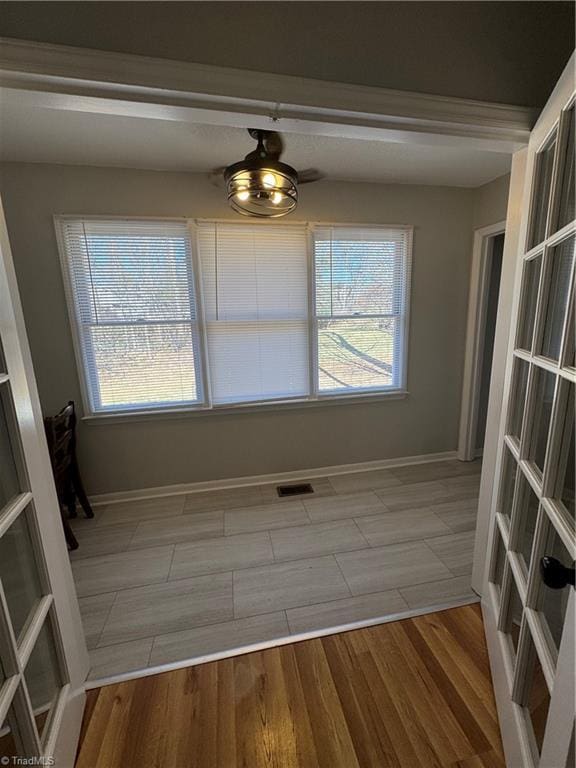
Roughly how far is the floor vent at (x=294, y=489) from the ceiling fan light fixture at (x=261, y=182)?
2.13m

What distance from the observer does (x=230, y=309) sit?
254cm

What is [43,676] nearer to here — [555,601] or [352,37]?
[555,601]

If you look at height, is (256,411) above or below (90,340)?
below

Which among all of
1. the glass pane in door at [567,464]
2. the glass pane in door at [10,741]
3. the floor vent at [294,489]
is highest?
the glass pane in door at [567,464]

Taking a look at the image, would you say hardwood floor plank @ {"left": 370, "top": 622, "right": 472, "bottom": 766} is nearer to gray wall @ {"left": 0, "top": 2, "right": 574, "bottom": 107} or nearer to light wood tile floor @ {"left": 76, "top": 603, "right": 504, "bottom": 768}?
light wood tile floor @ {"left": 76, "top": 603, "right": 504, "bottom": 768}

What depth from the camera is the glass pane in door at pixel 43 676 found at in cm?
90

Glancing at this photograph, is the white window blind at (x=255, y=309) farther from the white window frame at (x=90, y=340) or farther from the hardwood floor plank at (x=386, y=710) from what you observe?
the hardwood floor plank at (x=386, y=710)

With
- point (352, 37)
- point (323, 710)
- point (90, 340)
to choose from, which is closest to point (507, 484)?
point (323, 710)

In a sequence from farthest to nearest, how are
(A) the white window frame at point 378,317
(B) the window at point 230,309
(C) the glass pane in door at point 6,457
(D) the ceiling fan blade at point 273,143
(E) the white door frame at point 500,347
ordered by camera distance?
(A) the white window frame at point 378,317 < (B) the window at point 230,309 < (D) the ceiling fan blade at point 273,143 < (E) the white door frame at point 500,347 < (C) the glass pane in door at point 6,457

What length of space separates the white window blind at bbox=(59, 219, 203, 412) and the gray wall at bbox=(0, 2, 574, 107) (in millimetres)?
1581

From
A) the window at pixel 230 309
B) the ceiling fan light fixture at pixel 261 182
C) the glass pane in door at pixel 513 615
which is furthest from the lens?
the window at pixel 230 309

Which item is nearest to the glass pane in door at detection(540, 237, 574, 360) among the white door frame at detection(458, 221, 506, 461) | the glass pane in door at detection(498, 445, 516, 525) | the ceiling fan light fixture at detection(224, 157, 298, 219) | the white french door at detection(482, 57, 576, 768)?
the white french door at detection(482, 57, 576, 768)

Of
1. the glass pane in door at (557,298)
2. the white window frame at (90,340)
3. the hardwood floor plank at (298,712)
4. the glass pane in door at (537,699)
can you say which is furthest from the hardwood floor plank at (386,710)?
the white window frame at (90,340)

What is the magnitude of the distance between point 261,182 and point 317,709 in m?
2.23
